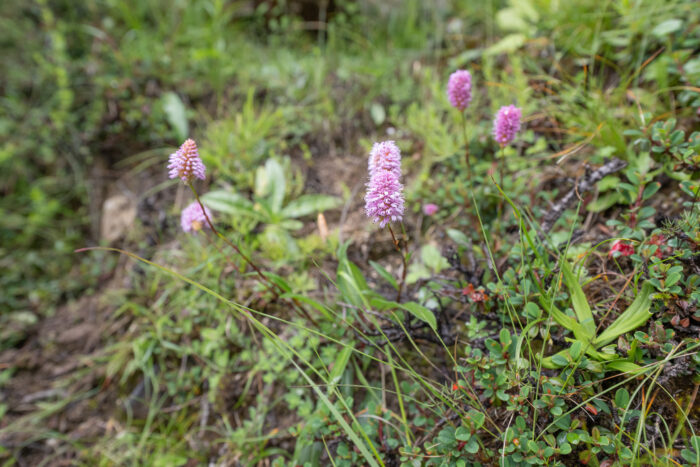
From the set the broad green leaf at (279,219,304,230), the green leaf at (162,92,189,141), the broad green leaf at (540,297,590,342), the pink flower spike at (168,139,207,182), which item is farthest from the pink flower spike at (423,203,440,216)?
the green leaf at (162,92,189,141)

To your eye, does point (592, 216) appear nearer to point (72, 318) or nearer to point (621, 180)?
point (621, 180)

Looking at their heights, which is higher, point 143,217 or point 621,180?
point 621,180

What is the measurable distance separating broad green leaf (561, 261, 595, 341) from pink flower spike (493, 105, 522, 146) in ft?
1.80

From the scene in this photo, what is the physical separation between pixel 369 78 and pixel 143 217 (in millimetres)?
1949

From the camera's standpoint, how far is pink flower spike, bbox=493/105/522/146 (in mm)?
1446

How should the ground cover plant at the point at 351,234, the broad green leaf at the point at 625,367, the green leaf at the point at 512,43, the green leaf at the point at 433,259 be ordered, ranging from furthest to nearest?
the green leaf at the point at 512,43 → the green leaf at the point at 433,259 → the ground cover plant at the point at 351,234 → the broad green leaf at the point at 625,367

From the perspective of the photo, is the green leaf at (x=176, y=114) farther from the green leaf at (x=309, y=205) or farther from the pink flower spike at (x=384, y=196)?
the pink flower spike at (x=384, y=196)

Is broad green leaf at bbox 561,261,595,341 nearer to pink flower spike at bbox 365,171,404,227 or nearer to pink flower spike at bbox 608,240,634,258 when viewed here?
pink flower spike at bbox 608,240,634,258

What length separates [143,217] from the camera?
2.66 metres

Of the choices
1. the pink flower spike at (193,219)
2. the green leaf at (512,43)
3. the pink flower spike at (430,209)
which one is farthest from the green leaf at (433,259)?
the green leaf at (512,43)

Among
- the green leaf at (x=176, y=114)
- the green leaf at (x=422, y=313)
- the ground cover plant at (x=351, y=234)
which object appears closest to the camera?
the ground cover plant at (x=351, y=234)

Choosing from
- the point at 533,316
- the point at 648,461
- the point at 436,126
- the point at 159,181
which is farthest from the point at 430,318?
the point at 159,181

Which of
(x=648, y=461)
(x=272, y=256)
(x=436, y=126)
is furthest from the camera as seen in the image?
(x=436, y=126)

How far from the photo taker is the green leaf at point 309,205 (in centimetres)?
216
